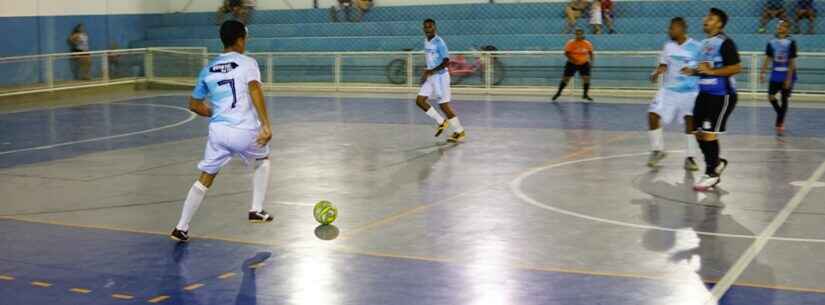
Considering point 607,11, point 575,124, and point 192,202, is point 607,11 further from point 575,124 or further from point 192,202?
point 192,202

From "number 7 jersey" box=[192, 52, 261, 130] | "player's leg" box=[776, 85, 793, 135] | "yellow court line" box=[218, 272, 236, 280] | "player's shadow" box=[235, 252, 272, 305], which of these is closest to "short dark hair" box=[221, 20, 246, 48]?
"number 7 jersey" box=[192, 52, 261, 130]

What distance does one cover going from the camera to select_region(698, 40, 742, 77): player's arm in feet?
40.0

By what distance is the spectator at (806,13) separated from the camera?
28.1 metres

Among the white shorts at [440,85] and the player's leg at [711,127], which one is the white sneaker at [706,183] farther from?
the white shorts at [440,85]

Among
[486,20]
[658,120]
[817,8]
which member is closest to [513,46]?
[486,20]

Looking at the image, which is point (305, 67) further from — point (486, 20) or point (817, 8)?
point (817, 8)

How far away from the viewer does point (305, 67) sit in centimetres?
3100

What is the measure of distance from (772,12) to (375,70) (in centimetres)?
1048

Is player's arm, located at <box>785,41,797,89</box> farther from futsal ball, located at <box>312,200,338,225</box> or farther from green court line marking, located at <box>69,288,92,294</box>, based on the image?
green court line marking, located at <box>69,288,92,294</box>

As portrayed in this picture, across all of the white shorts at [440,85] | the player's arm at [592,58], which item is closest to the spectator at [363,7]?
the player's arm at [592,58]

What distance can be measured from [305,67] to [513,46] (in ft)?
19.2

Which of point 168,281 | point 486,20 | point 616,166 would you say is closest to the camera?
point 168,281

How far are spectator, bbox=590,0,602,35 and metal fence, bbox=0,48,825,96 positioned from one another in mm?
3237

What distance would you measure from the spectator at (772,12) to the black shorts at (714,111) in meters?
17.4
